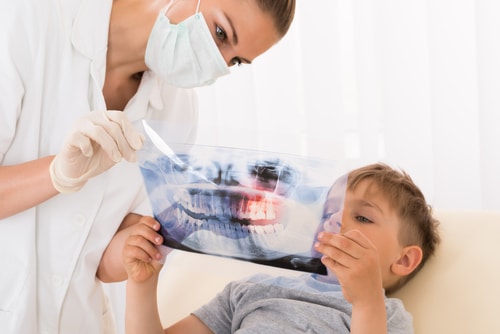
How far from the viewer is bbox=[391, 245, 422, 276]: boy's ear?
149cm

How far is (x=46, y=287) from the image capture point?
1459 millimetres

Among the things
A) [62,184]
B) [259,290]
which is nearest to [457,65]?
[259,290]

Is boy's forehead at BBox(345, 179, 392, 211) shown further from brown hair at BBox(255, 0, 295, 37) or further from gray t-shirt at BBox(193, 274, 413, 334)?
brown hair at BBox(255, 0, 295, 37)

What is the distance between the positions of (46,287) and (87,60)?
50cm

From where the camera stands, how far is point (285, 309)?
1.46 m

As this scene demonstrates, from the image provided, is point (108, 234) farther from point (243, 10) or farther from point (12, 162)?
point (243, 10)

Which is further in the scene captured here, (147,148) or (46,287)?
(46,287)

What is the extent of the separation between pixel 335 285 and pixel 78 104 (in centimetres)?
66

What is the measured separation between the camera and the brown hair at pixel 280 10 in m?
1.43

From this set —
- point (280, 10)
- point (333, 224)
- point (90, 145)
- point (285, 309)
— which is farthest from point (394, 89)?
point (90, 145)

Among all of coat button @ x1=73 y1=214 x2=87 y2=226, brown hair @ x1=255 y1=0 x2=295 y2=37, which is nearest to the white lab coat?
coat button @ x1=73 y1=214 x2=87 y2=226

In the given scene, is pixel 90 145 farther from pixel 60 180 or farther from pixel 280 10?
pixel 280 10

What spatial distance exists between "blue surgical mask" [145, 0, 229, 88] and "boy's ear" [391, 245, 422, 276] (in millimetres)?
574

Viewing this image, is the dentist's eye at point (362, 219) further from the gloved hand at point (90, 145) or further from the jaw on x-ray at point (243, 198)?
the gloved hand at point (90, 145)
